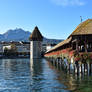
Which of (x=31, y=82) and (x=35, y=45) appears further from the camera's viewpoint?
(x=35, y=45)

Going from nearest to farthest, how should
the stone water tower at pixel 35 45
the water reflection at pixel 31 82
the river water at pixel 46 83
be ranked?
the river water at pixel 46 83 → the water reflection at pixel 31 82 → the stone water tower at pixel 35 45

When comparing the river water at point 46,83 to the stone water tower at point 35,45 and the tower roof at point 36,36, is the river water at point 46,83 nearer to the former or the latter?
the stone water tower at point 35,45

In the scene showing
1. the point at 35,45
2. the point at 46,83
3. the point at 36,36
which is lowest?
the point at 46,83

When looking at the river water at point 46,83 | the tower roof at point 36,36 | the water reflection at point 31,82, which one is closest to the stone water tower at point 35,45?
the tower roof at point 36,36

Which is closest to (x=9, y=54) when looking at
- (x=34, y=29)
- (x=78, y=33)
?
(x=34, y=29)

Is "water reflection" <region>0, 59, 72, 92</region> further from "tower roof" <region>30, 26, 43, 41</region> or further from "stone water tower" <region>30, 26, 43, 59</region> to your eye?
"tower roof" <region>30, 26, 43, 41</region>

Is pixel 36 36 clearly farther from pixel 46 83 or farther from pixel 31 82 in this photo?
pixel 46 83

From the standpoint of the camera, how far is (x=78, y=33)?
24750 mm

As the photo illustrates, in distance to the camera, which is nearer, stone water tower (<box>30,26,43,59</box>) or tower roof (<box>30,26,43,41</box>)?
stone water tower (<box>30,26,43,59</box>)

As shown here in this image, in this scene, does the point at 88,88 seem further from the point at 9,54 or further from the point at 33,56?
the point at 9,54

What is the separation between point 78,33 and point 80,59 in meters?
3.47

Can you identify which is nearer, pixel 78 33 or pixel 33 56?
pixel 78 33

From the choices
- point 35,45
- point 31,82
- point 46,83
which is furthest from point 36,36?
point 46,83

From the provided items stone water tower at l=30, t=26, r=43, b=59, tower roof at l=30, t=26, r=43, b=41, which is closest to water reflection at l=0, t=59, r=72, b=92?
stone water tower at l=30, t=26, r=43, b=59
